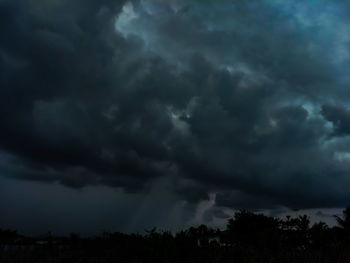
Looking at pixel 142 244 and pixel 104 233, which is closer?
pixel 142 244

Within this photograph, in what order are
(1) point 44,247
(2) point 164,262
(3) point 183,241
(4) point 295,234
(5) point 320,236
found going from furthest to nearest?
(4) point 295,234, (5) point 320,236, (1) point 44,247, (3) point 183,241, (2) point 164,262

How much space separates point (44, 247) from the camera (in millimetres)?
23281

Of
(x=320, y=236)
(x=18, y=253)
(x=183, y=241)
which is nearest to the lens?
(x=183, y=241)

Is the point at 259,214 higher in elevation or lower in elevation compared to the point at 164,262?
higher

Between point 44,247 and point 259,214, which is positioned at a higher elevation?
A: point 259,214

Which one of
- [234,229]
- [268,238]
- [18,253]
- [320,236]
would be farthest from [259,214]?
[18,253]

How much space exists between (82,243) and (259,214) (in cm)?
3050

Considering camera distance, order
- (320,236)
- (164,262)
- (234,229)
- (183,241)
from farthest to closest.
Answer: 1. (234,229)
2. (320,236)
3. (183,241)
4. (164,262)

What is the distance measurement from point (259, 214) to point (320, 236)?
728 inches

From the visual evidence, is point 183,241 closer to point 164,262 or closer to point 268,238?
point 164,262

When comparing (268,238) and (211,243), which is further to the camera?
(268,238)

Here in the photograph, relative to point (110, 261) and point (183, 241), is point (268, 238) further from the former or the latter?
point (110, 261)

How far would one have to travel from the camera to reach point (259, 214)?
48469mm

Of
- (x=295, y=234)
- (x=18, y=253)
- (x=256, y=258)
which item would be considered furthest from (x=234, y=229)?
(x=256, y=258)
